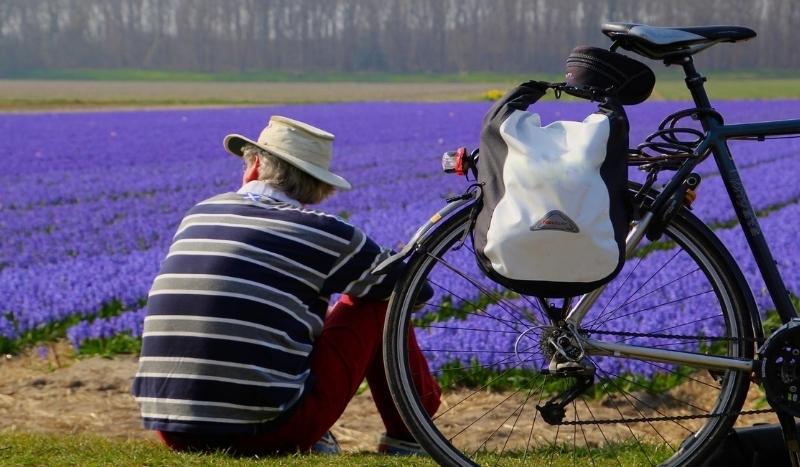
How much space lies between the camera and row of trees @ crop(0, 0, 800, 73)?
103 meters

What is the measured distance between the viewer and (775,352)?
3281 mm

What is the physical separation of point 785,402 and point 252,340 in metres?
1.65

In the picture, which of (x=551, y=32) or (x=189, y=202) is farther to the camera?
(x=551, y=32)

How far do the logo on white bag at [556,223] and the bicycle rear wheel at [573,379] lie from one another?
280 mm

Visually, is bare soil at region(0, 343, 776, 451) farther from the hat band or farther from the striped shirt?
the hat band

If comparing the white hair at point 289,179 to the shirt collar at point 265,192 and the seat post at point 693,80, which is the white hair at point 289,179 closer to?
the shirt collar at point 265,192

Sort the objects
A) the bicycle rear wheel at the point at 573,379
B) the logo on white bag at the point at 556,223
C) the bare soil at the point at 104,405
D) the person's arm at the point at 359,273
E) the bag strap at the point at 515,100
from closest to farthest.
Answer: the logo on white bag at the point at 556,223 → the bag strap at the point at 515,100 → the bicycle rear wheel at the point at 573,379 → the person's arm at the point at 359,273 → the bare soil at the point at 104,405

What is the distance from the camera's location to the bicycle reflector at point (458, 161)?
132 inches

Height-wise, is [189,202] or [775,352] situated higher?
[775,352]

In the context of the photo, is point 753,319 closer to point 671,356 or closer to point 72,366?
point 671,356

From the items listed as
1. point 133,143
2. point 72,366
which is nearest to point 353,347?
point 72,366

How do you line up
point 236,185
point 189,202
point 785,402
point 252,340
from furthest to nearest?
point 236,185 < point 189,202 < point 252,340 < point 785,402

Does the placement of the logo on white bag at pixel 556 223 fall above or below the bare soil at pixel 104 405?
above

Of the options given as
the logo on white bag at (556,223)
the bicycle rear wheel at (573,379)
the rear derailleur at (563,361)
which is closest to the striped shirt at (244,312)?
the bicycle rear wheel at (573,379)
